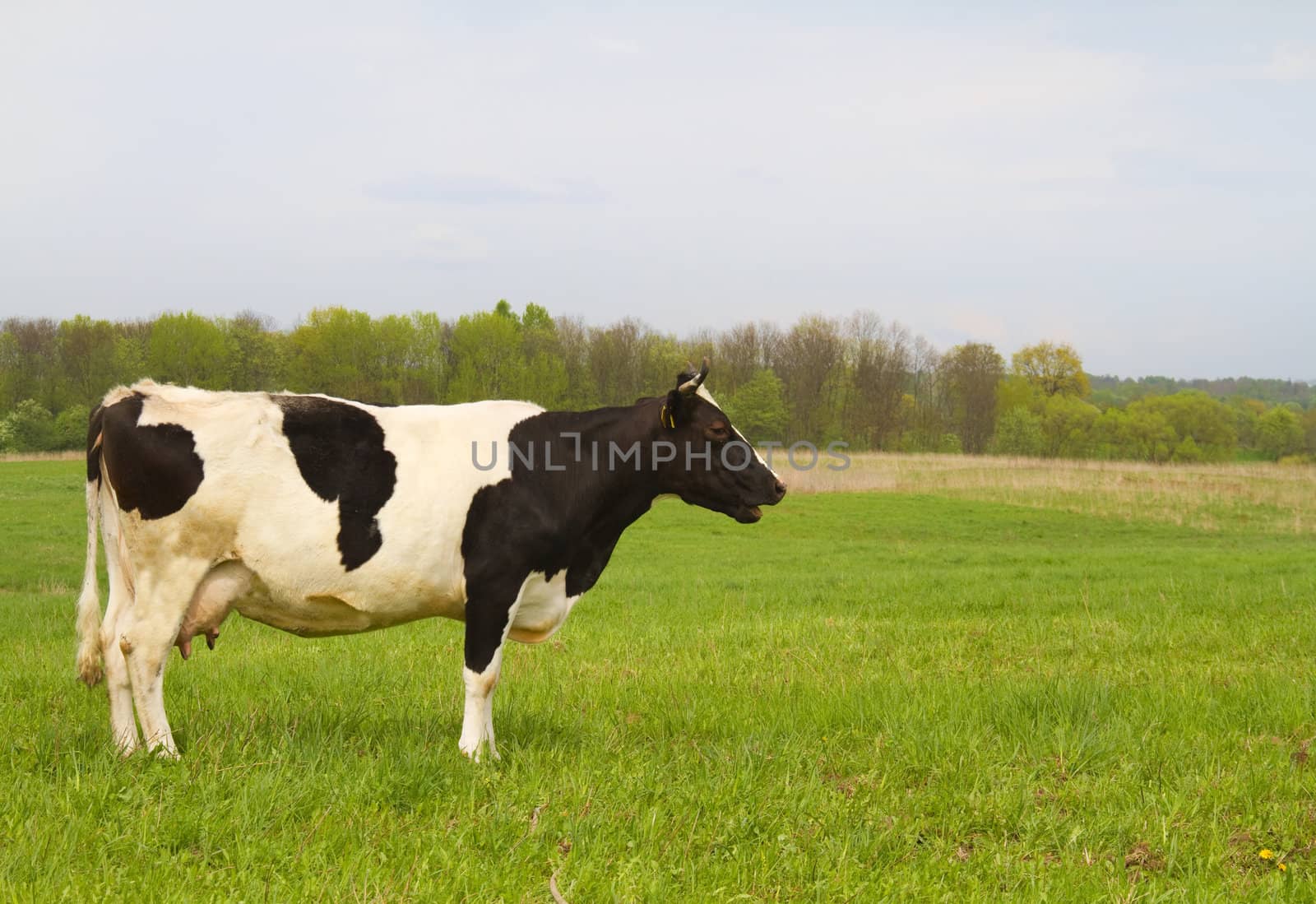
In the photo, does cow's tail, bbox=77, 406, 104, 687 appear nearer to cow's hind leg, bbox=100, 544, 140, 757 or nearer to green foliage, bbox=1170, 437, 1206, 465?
cow's hind leg, bbox=100, 544, 140, 757

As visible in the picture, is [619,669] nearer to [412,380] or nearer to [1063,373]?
[412,380]

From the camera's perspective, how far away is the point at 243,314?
74.0 meters

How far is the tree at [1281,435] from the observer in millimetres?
91312

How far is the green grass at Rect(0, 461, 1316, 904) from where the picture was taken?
431cm

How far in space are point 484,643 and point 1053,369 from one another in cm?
9719

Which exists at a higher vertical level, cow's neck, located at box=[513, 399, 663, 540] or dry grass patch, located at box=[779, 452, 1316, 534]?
cow's neck, located at box=[513, 399, 663, 540]

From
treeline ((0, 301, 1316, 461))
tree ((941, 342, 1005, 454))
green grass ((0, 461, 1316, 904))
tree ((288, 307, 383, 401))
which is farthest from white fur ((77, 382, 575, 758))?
tree ((941, 342, 1005, 454))

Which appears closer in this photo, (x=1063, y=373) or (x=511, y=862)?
(x=511, y=862)

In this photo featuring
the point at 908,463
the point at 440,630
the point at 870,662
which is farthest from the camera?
the point at 908,463

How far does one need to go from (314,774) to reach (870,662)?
5.59 meters

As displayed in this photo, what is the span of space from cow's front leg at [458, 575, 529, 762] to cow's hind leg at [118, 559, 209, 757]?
1.55 metres

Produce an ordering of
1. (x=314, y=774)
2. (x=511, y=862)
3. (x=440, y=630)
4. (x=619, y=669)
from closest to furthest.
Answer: (x=511, y=862) → (x=314, y=774) → (x=619, y=669) → (x=440, y=630)

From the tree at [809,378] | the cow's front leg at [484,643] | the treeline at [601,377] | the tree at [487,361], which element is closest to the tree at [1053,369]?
the treeline at [601,377]

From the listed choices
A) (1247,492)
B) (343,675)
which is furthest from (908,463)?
(343,675)
